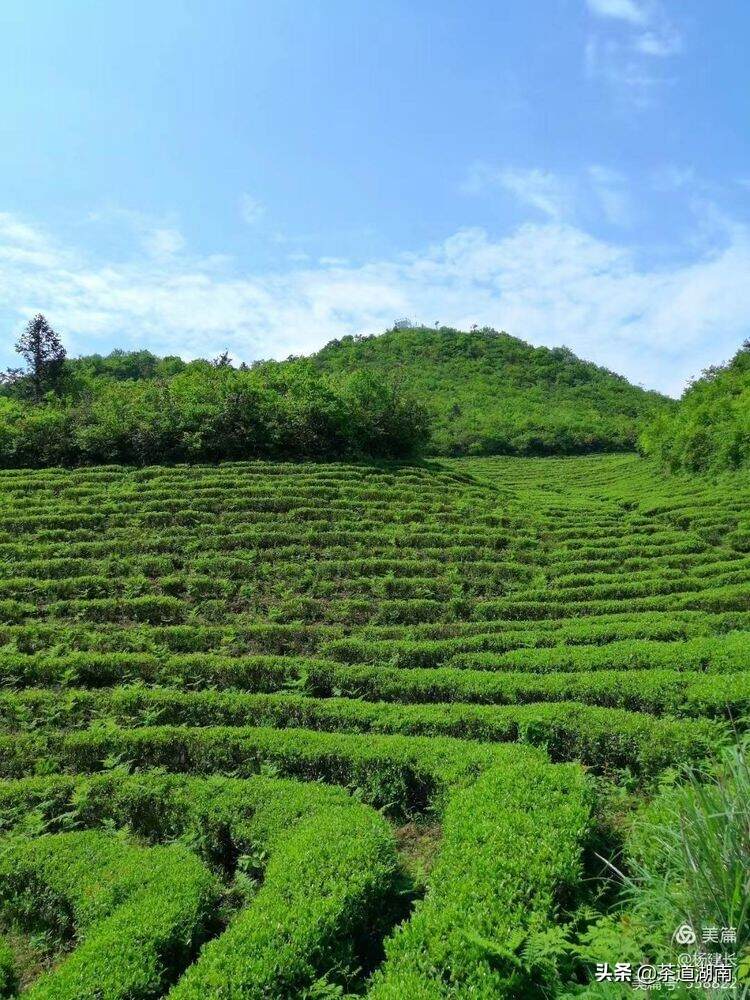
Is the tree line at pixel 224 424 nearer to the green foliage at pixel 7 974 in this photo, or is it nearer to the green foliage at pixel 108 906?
the green foliage at pixel 108 906

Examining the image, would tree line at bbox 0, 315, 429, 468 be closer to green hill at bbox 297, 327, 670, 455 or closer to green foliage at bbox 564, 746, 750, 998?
green hill at bbox 297, 327, 670, 455

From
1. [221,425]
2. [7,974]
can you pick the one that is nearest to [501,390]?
[221,425]

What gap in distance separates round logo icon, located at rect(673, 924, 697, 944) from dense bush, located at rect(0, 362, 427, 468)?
2664 centimetres

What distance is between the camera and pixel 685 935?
4.74 m

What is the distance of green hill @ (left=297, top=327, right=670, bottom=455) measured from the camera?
5673cm

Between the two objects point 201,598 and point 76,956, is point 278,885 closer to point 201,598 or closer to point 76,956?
point 76,956

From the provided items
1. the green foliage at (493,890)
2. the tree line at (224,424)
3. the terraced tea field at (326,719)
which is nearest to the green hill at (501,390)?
the tree line at (224,424)

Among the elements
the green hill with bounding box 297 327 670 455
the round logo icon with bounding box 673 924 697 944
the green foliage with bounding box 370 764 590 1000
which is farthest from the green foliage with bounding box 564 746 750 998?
the green hill with bounding box 297 327 670 455

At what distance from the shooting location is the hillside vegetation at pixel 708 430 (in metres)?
33.0

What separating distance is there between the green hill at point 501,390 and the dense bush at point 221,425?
55.0 feet

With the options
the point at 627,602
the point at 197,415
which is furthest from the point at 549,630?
the point at 197,415

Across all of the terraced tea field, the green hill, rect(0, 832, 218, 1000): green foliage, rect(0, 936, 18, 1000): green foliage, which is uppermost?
the green hill

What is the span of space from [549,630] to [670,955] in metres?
11.6

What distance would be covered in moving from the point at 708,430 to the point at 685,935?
36388mm
